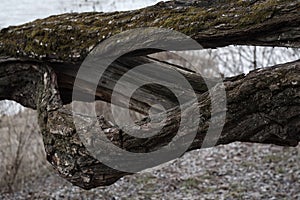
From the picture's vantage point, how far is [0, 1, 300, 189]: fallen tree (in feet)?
5.58

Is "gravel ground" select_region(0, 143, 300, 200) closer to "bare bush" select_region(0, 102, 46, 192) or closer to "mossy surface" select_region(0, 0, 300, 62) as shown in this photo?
"bare bush" select_region(0, 102, 46, 192)

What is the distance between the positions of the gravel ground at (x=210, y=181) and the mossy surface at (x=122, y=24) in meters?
3.13

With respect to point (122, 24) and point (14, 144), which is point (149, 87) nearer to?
point (122, 24)

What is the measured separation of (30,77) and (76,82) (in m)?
0.23

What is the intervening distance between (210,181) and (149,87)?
137 inches

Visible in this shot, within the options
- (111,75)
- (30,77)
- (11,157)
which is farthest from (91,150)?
(11,157)

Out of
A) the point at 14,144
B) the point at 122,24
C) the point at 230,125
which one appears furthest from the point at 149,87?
the point at 14,144

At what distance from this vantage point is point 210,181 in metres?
5.64

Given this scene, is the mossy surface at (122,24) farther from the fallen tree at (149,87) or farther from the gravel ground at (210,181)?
the gravel ground at (210,181)

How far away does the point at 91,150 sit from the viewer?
1920mm

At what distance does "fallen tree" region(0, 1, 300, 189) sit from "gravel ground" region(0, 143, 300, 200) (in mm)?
2961

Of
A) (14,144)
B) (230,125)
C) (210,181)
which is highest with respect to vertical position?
(14,144)

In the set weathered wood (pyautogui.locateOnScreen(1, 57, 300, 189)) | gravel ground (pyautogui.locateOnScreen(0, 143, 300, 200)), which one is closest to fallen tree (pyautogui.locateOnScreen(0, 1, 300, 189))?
weathered wood (pyautogui.locateOnScreen(1, 57, 300, 189))

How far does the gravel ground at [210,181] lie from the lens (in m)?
5.21
